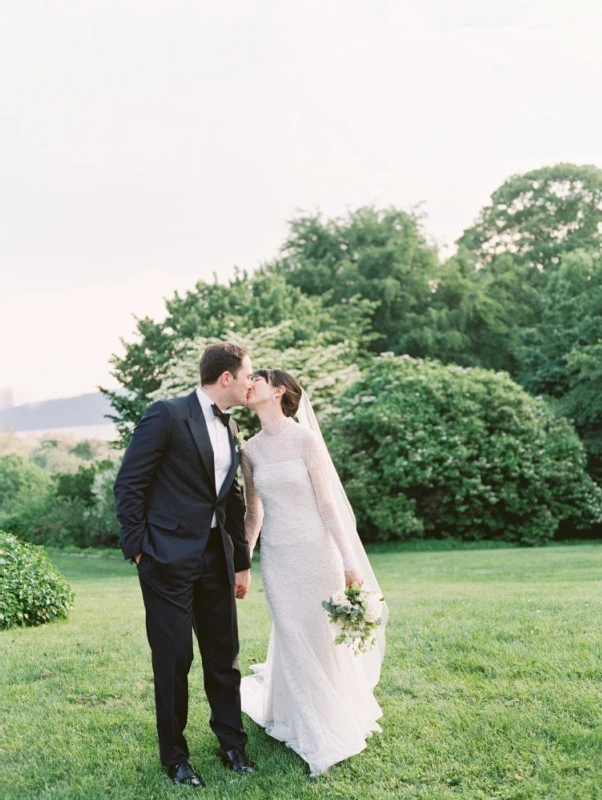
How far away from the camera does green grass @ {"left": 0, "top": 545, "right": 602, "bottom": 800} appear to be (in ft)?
13.8

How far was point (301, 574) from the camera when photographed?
472cm

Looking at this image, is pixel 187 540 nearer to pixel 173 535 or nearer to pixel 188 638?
pixel 173 535

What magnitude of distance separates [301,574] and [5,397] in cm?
→ 3022

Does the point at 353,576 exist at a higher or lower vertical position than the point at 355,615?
higher

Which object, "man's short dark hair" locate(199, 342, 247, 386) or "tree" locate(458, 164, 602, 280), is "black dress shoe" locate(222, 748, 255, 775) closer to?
"man's short dark hair" locate(199, 342, 247, 386)

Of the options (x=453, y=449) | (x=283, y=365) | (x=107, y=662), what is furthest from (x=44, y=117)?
(x=107, y=662)

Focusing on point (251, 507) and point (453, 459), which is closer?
point (251, 507)

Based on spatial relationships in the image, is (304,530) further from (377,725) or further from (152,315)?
(152,315)

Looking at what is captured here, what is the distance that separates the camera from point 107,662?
258 inches

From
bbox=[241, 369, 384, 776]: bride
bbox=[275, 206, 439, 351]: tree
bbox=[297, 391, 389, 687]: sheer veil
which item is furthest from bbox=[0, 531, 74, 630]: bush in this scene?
bbox=[275, 206, 439, 351]: tree

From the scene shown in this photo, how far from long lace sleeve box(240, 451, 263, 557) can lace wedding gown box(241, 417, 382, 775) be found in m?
0.01

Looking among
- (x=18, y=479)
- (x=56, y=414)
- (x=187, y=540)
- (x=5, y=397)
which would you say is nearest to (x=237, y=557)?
→ (x=187, y=540)

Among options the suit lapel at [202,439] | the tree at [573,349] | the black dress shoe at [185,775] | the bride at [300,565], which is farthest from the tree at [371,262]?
the black dress shoe at [185,775]

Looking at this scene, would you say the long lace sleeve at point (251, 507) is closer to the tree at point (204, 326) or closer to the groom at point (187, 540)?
the groom at point (187, 540)
